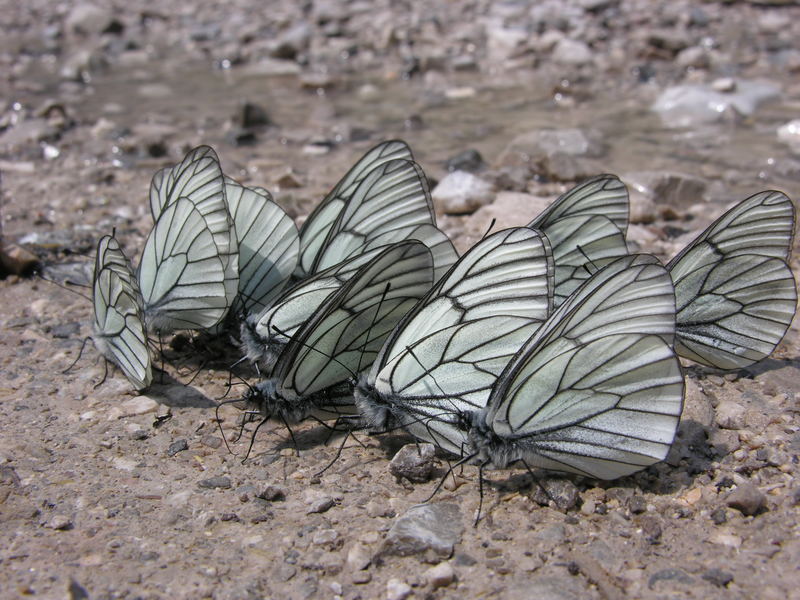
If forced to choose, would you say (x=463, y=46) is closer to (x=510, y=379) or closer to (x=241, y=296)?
(x=241, y=296)

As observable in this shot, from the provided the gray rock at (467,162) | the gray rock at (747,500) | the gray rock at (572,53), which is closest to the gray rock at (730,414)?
the gray rock at (747,500)

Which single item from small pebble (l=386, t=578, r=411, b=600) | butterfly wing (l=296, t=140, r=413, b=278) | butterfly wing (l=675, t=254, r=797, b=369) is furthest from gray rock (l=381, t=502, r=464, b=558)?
butterfly wing (l=296, t=140, r=413, b=278)

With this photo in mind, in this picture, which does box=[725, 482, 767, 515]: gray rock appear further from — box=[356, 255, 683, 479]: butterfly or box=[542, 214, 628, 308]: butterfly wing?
box=[542, 214, 628, 308]: butterfly wing

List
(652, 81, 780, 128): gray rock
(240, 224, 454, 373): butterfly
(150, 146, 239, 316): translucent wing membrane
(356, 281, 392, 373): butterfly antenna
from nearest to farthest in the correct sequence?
1. (356, 281, 392, 373): butterfly antenna
2. (240, 224, 454, 373): butterfly
3. (150, 146, 239, 316): translucent wing membrane
4. (652, 81, 780, 128): gray rock

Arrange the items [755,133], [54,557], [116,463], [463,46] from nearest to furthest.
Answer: [54,557]
[116,463]
[755,133]
[463,46]

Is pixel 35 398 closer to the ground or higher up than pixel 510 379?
closer to the ground

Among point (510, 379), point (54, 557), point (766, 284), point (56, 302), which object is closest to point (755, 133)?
point (766, 284)
